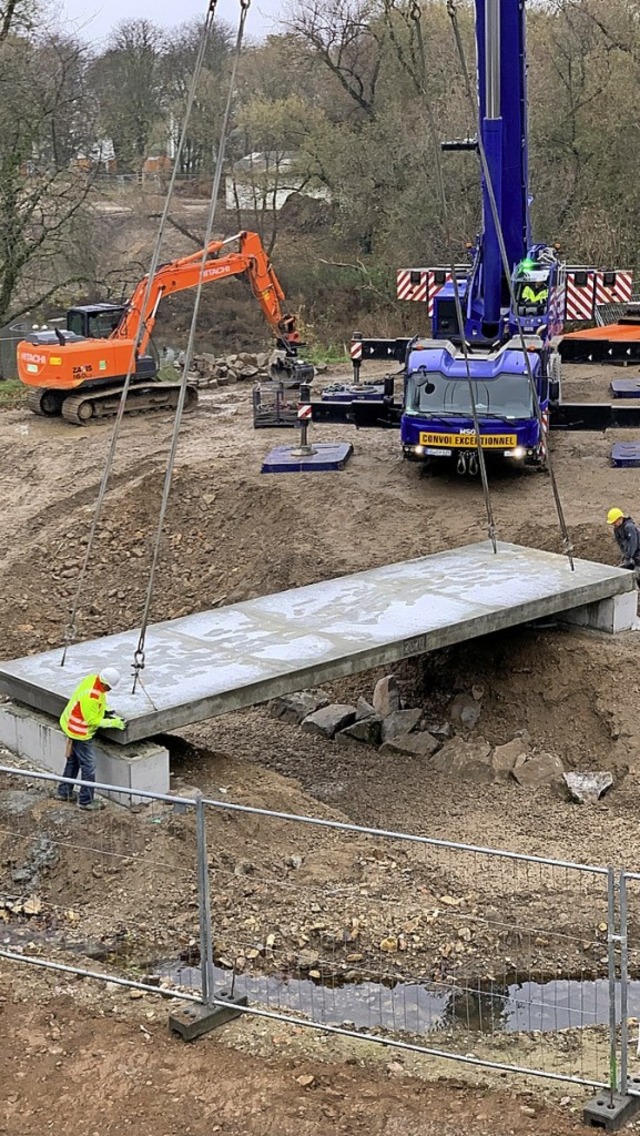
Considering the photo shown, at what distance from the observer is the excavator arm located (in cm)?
2755

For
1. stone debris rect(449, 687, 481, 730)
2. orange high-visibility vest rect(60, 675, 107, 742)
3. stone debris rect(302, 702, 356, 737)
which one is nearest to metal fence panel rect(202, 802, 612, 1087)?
orange high-visibility vest rect(60, 675, 107, 742)

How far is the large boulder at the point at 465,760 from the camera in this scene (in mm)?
13734

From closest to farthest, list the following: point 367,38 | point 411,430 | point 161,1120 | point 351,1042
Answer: point 161,1120 < point 351,1042 < point 411,430 < point 367,38

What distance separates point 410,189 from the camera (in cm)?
4075

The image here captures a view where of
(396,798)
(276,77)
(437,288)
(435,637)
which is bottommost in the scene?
(396,798)

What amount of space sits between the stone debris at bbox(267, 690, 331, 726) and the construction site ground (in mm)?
219

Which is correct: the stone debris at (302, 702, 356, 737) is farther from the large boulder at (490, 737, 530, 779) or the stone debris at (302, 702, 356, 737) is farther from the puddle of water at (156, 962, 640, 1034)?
the puddle of water at (156, 962, 640, 1034)

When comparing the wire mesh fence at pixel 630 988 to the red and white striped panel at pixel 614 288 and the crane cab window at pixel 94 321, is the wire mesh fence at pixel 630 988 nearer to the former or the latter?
the red and white striped panel at pixel 614 288

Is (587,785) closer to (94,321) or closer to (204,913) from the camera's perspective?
(204,913)

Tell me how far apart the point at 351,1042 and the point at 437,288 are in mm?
18953

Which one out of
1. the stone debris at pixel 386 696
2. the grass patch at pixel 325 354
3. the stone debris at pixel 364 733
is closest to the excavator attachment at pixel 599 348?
the grass patch at pixel 325 354

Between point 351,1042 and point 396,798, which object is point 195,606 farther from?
point 351,1042

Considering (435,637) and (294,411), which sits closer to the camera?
(435,637)

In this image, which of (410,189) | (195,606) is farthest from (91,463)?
(410,189)
